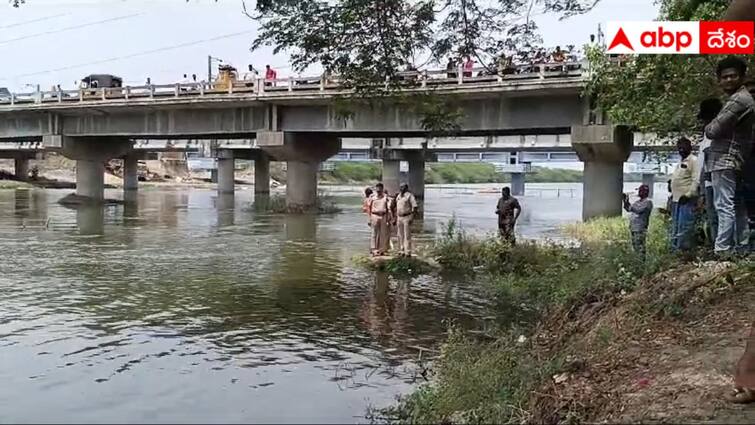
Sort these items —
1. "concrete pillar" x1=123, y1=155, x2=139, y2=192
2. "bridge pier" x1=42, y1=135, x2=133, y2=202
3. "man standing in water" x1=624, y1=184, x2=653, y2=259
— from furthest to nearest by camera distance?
"concrete pillar" x1=123, y1=155, x2=139, y2=192, "bridge pier" x1=42, y1=135, x2=133, y2=202, "man standing in water" x1=624, y1=184, x2=653, y2=259

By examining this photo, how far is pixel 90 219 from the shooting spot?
105 ft

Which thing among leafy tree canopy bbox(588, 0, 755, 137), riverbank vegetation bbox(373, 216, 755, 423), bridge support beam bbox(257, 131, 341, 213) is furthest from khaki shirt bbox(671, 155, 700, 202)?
bridge support beam bbox(257, 131, 341, 213)

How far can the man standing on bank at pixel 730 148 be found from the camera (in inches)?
284

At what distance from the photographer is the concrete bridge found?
28.9 m

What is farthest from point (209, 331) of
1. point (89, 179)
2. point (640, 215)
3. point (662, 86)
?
point (89, 179)

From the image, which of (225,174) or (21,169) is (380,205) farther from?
(21,169)

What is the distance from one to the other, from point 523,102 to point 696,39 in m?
21.8

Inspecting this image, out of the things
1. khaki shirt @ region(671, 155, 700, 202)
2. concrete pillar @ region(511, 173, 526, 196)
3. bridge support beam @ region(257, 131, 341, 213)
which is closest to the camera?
khaki shirt @ region(671, 155, 700, 202)

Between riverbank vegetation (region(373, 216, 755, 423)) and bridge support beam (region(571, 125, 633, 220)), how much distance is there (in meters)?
19.1

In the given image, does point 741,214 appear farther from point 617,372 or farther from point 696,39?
point 617,372

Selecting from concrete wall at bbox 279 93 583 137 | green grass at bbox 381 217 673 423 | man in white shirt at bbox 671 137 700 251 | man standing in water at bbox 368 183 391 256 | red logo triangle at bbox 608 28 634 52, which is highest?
concrete wall at bbox 279 93 583 137

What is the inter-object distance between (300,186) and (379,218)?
21527 millimetres

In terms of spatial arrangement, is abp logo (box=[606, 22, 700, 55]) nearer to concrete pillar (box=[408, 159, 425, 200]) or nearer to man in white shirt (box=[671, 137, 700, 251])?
man in white shirt (box=[671, 137, 700, 251])

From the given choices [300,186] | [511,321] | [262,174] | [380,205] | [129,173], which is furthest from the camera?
[129,173]
